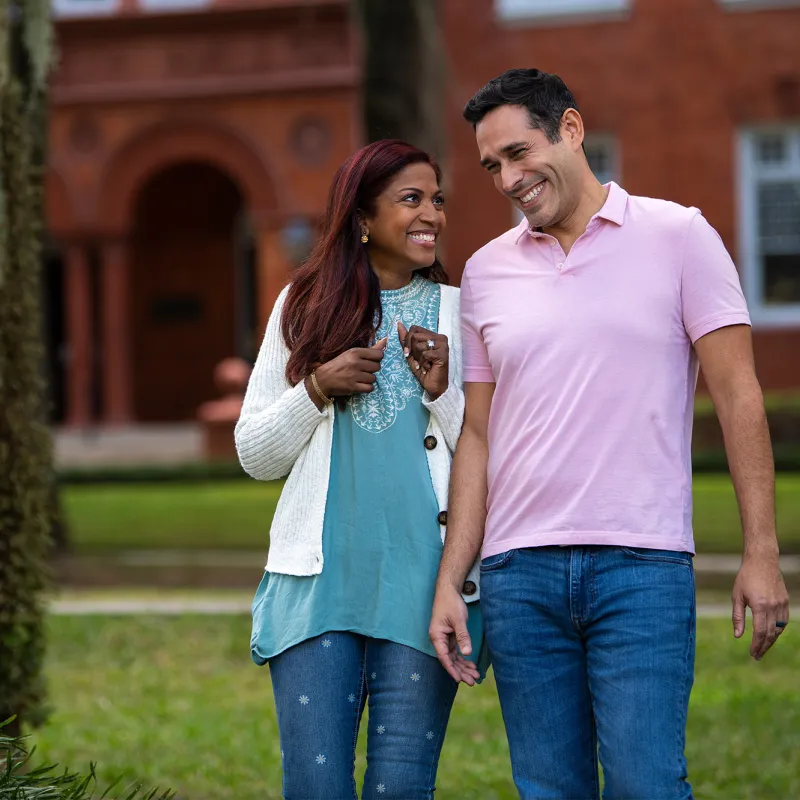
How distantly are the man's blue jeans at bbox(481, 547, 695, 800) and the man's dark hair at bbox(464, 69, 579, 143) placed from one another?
2.98 ft

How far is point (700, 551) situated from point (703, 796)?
501cm

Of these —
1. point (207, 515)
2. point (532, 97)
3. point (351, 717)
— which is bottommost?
point (207, 515)

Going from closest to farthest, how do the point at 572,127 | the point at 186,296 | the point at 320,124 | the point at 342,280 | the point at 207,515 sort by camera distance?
1. the point at 572,127
2. the point at 342,280
3. the point at 207,515
4. the point at 320,124
5. the point at 186,296

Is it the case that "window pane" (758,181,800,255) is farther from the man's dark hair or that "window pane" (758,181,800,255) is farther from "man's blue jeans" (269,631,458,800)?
"man's blue jeans" (269,631,458,800)

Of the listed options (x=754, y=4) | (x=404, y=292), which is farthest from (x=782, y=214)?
(x=404, y=292)

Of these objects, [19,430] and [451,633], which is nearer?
[451,633]

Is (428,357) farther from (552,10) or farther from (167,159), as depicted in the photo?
(167,159)

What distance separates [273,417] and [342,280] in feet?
1.16

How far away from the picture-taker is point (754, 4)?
17.2 metres

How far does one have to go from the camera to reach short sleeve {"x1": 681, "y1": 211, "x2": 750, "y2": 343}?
282 cm

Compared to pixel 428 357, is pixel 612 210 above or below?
above

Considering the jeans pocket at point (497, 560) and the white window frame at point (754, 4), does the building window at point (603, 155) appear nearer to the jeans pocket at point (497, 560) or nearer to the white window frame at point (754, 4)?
the white window frame at point (754, 4)

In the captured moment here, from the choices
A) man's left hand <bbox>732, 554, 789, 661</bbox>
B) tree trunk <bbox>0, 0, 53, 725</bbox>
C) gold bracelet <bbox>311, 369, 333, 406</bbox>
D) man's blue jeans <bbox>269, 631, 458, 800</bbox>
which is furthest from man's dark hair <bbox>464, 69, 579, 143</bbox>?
tree trunk <bbox>0, 0, 53, 725</bbox>

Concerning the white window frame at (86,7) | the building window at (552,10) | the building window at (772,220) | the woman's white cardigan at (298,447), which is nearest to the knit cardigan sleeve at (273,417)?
the woman's white cardigan at (298,447)
